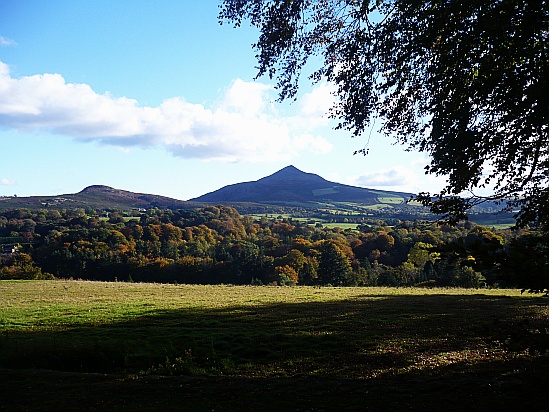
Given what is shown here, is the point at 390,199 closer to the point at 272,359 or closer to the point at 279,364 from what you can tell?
the point at 272,359

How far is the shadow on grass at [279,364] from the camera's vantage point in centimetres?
853

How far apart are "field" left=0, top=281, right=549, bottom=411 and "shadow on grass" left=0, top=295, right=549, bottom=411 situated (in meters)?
0.04

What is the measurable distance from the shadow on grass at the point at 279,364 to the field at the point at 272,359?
4cm

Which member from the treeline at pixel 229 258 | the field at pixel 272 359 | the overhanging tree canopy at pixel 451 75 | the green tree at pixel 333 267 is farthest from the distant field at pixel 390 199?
the overhanging tree canopy at pixel 451 75

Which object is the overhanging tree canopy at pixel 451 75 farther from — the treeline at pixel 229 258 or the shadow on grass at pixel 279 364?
the treeline at pixel 229 258

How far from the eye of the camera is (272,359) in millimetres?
13250

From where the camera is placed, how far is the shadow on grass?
853 cm

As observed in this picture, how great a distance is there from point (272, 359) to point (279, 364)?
0.61m

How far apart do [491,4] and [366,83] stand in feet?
9.19

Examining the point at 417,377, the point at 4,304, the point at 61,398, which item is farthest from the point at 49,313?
the point at 417,377

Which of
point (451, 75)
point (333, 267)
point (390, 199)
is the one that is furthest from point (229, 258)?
point (390, 199)

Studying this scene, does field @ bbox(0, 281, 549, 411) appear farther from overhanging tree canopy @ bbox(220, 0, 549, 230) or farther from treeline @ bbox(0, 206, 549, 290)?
treeline @ bbox(0, 206, 549, 290)

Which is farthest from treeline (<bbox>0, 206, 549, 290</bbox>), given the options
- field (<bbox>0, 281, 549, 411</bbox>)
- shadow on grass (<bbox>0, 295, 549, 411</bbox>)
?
shadow on grass (<bbox>0, 295, 549, 411</bbox>)

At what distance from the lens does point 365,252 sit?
7750cm
